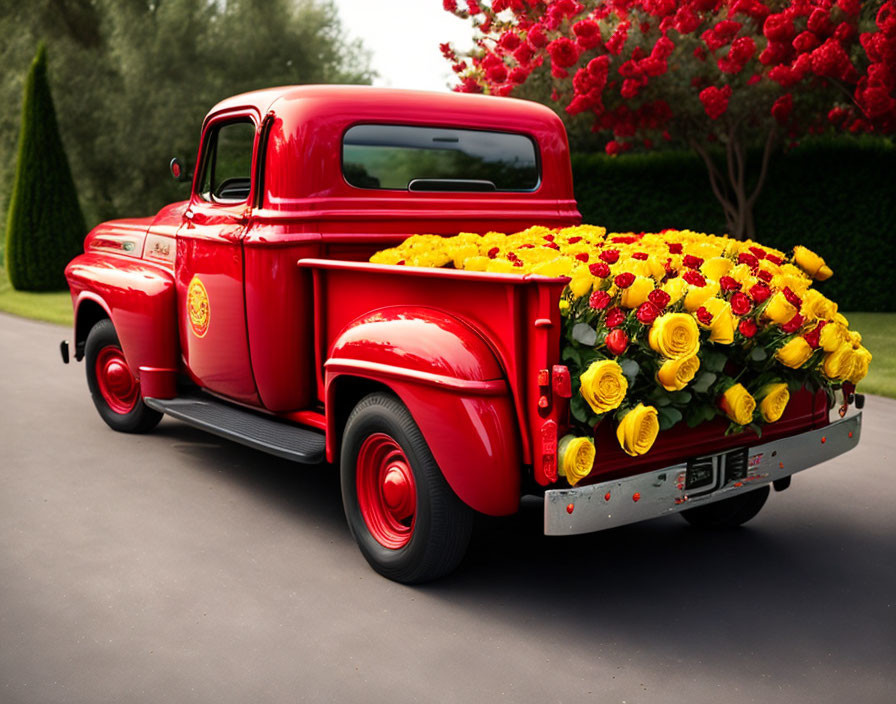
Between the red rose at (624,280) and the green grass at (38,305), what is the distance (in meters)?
10.6

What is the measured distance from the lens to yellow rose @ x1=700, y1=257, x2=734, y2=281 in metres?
3.78

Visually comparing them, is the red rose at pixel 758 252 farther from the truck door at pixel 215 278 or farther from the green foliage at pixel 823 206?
the green foliage at pixel 823 206

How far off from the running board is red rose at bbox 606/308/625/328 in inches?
62.1

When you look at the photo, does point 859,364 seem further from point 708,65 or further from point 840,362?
point 708,65

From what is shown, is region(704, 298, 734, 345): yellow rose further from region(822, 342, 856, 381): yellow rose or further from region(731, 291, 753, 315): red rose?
region(822, 342, 856, 381): yellow rose

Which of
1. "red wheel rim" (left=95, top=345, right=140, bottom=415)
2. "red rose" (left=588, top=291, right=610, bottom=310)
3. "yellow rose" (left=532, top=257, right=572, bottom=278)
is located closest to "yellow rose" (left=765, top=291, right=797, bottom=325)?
"red rose" (left=588, top=291, right=610, bottom=310)

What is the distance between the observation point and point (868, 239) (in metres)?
12.1

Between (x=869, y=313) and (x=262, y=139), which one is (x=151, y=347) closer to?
(x=262, y=139)

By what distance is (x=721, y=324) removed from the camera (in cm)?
342

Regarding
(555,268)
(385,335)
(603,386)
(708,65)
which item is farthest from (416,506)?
(708,65)

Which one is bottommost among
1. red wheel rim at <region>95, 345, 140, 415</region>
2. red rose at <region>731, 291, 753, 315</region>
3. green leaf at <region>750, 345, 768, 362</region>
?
red wheel rim at <region>95, 345, 140, 415</region>

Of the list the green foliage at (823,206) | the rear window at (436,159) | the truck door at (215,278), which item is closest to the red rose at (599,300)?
the rear window at (436,159)

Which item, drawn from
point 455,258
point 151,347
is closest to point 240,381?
point 151,347

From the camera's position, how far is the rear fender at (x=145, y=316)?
5457mm
